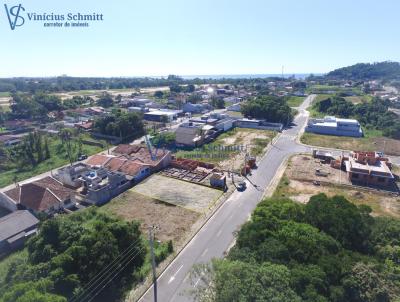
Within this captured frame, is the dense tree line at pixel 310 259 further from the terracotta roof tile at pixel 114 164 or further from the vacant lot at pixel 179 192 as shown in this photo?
the terracotta roof tile at pixel 114 164

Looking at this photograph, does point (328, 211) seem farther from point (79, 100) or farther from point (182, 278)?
point (79, 100)

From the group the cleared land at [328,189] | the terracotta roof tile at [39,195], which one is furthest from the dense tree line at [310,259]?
the terracotta roof tile at [39,195]

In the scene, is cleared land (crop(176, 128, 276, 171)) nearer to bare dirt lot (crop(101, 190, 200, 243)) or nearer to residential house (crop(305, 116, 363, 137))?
residential house (crop(305, 116, 363, 137))

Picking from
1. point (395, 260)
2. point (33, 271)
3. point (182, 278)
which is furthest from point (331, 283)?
point (33, 271)

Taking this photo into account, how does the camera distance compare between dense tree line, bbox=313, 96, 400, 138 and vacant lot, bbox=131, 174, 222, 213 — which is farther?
dense tree line, bbox=313, 96, 400, 138

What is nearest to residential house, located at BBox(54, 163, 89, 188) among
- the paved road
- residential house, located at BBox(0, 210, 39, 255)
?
residential house, located at BBox(0, 210, 39, 255)

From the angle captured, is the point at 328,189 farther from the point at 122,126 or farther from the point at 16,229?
the point at 122,126
